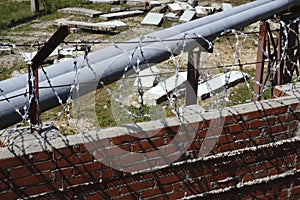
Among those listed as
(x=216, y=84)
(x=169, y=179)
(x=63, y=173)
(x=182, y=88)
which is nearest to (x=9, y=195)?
(x=63, y=173)

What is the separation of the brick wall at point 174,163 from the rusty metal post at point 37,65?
0.13m

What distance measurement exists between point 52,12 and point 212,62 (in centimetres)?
633

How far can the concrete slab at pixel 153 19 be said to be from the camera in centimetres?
1230

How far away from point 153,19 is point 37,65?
947 centimetres

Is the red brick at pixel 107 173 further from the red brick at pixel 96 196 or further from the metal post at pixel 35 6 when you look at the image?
the metal post at pixel 35 6

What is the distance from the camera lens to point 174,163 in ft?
12.5

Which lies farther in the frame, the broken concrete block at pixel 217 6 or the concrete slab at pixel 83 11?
the broken concrete block at pixel 217 6

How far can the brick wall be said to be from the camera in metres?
3.31

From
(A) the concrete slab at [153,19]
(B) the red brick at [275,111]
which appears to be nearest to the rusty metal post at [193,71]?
(B) the red brick at [275,111]

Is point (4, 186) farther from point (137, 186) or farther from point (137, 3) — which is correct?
point (137, 3)

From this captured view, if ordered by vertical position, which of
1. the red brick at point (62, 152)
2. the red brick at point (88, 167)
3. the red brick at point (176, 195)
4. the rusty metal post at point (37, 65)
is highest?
the rusty metal post at point (37, 65)

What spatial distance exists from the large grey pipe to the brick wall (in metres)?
0.47

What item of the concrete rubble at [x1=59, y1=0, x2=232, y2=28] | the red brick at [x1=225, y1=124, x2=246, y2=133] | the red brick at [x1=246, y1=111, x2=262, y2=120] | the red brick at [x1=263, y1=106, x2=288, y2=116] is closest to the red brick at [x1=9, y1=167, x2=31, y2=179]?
the red brick at [x1=225, y1=124, x2=246, y2=133]

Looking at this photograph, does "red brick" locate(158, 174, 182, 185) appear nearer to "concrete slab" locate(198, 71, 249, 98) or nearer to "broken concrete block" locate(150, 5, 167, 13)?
"concrete slab" locate(198, 71, 249, 98)
